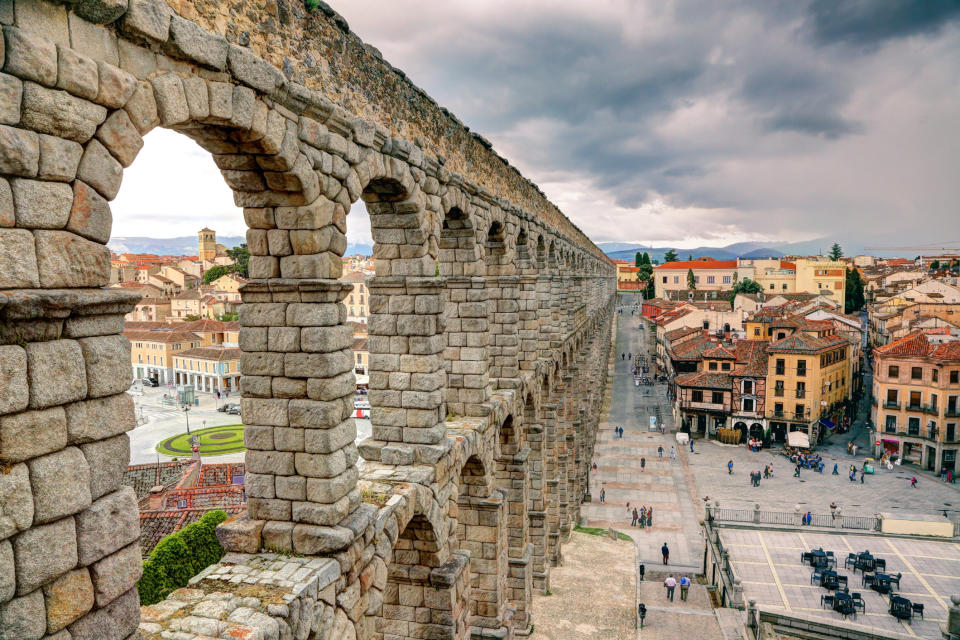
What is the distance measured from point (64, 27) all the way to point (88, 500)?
3273 mm

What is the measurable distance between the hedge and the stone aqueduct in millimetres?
8971

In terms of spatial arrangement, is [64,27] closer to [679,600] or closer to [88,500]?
[88,500]

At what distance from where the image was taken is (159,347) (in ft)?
169

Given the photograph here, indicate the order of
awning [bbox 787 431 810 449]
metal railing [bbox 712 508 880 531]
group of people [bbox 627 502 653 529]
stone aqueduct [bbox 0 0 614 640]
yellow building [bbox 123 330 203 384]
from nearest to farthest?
stone aqueduct [bbox 0 0 614 640] < metal railing [bbox 712 508 880 531] < group of people [bbox 627 502 653 529] < awning [bbox 787 431 810 449] < yellow building [bbox 123 330 203 384]

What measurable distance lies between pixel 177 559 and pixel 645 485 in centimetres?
2848

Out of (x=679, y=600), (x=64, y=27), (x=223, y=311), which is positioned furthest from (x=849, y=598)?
(x=223, y=311)

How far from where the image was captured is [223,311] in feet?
212

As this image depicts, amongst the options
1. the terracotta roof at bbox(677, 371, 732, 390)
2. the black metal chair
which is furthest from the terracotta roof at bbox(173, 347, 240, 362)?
the black metal chair

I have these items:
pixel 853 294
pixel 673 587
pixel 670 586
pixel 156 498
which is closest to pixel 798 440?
pixel 673 587

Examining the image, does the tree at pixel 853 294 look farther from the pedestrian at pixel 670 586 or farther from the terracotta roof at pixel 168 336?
the terracotta roof at pixel 168 336

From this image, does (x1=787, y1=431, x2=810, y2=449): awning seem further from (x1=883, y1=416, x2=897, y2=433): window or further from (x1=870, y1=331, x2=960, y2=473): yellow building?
(x1=870, y1=331, x2=960, y2=473): yellow building

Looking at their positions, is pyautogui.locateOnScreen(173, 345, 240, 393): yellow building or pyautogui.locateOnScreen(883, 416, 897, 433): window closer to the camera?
pyautogui.locateOnScreen(883, 416, 897, 433): window

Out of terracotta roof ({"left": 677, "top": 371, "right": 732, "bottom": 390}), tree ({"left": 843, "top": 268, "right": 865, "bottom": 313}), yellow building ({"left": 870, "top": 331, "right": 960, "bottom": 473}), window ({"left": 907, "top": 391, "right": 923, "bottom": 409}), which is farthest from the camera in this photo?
tree ({"left": 843, "top": 268, "right": 865, "bottom": 313})

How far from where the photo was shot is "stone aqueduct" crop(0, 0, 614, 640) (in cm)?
403
